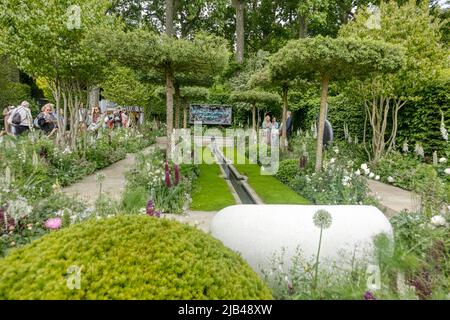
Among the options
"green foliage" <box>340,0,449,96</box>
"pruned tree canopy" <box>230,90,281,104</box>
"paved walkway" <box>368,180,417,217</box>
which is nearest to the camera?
"paved walkway" <box>368,180,417,217</box>

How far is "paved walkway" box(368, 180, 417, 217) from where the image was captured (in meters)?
6.07

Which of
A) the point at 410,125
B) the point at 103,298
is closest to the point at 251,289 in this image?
the point at 103,298

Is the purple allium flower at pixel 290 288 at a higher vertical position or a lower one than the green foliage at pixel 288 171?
lower

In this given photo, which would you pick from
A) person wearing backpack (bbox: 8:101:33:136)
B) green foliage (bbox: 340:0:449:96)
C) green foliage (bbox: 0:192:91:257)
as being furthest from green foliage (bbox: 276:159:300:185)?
person wearing backpack (bbox: 8:101:33:136)

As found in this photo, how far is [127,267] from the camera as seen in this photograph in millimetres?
1810

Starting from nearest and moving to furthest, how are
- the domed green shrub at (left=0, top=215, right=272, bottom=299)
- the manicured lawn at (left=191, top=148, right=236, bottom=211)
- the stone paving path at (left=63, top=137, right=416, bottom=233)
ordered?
the domed green shrub at (left=0, top=215, right=272, bottom=299) → the stone paving path at (left=63, top=137, right=416, bottom=233) → the manicured lawn at (left=191, top=148, right=236, bottom=211)

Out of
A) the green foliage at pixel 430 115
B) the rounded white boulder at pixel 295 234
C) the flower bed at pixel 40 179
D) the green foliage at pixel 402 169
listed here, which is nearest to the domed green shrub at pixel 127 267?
the rounded white boulder at pixel 295 234

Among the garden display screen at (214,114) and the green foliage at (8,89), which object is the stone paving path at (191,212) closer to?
the green foliage at (8,89)

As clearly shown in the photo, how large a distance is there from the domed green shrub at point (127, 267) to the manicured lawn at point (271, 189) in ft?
16.2

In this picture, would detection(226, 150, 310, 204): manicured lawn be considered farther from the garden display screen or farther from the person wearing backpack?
the garden display screen

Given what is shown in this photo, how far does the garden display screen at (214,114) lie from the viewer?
26391mm

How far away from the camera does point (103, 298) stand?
→ 171 cm
